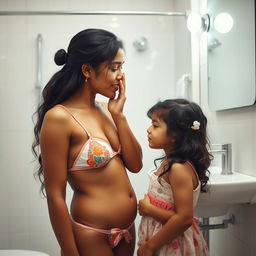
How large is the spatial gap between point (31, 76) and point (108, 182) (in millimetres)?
1270

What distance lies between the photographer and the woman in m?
0.94

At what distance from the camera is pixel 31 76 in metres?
2.02

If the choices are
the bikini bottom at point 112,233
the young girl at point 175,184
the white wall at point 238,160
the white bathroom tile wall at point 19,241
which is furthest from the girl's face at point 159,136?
the white bathroom tile wall at point 19,241

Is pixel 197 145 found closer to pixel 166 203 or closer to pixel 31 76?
pixel 166 203

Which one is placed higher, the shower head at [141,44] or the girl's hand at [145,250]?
the shower head at [141,44]

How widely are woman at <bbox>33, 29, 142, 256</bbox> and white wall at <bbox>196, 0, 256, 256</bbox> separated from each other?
0.57 metres

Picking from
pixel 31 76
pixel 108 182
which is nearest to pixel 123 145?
pixel 108 182

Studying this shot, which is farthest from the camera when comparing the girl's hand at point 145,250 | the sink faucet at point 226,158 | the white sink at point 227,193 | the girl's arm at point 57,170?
the sink faucet at point 226,158

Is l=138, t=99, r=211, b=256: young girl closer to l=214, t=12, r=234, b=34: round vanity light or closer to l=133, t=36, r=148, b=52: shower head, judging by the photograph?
l=214, t=12, r=234, b=34: round vanity light

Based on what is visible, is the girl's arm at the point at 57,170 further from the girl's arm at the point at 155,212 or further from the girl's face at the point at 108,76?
the girl's arm at the point at 155,212

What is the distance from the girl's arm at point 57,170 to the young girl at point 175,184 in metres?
0.28

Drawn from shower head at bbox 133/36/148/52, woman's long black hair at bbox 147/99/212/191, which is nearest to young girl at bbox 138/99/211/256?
woman's long black hair at bbox 147/99/212/191

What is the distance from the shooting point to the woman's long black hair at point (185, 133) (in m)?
1.08

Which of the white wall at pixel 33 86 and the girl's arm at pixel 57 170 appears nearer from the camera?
the girl's arm at pixel 57 170
